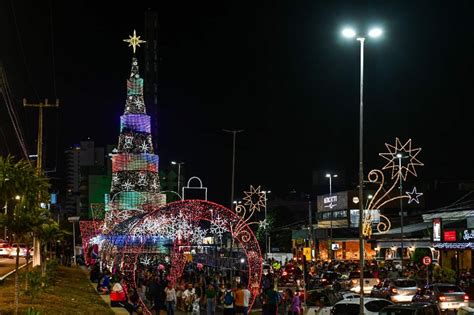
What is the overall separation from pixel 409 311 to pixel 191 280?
1902 cm

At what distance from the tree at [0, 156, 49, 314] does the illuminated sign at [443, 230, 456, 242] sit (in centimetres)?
3134

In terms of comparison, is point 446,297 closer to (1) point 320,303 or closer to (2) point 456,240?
(1) point 320,303

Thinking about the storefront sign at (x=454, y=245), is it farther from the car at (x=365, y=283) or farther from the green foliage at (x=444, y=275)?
the car at (x=365, y=283)

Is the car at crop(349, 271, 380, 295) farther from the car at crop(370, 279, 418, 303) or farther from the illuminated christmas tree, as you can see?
the illuminated christmas tree

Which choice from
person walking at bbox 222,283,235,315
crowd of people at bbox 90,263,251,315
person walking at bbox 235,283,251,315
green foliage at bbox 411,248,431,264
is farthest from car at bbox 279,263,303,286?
person walking at bbox 222,283,235,315

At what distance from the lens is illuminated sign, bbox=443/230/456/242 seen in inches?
1683

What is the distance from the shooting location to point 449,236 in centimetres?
4309

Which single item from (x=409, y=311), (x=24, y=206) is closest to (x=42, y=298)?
(x=24, y=206)

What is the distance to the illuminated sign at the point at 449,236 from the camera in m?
42.8

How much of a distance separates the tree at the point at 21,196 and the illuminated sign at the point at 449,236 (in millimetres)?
31338

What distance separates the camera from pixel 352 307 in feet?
66.8

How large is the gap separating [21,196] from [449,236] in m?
33.1

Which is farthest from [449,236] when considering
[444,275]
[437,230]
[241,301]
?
[241,301]

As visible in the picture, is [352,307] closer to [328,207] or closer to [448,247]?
[448,247]
